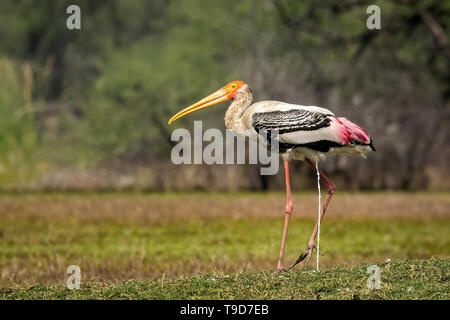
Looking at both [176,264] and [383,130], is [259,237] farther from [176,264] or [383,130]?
[383,130]

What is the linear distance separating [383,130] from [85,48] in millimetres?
22554

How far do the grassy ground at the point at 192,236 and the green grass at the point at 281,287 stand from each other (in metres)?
0.03

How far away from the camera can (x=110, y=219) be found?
1460cm
